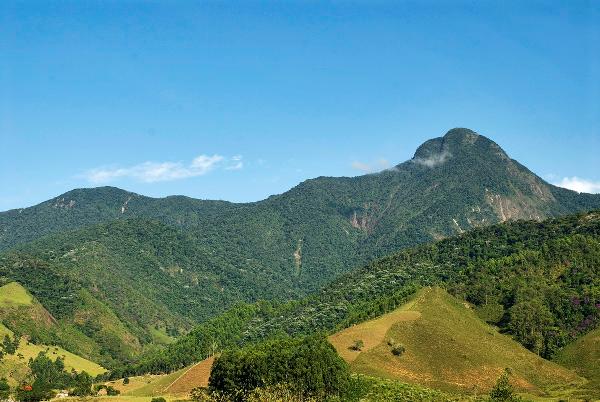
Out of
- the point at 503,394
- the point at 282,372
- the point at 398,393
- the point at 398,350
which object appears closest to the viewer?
the point at 503,394

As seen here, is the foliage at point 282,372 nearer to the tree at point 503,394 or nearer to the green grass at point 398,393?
the green grass at point 398,393

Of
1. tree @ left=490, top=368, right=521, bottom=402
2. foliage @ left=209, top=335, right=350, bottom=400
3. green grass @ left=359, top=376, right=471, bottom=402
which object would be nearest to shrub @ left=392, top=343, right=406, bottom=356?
green grass @ left=359, top=376, right=471, bottom=402

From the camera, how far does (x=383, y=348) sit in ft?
655

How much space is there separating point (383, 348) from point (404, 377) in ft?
58.1

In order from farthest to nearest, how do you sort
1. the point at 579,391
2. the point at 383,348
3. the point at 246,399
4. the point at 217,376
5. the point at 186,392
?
the point at 383,348, the point at 186,392, the point at 579,391, the point at 217,376, the point at 246,399

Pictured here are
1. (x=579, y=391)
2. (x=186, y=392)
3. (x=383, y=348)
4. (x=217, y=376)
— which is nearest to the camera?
(x=217, y=376)

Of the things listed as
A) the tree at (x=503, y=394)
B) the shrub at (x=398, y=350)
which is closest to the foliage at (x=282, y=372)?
the tree at (x=503, y=394)

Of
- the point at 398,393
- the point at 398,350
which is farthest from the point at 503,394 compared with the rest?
the point at 398,350

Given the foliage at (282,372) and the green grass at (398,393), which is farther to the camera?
the foliage at (282,372)

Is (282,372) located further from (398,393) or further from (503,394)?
(503,394)

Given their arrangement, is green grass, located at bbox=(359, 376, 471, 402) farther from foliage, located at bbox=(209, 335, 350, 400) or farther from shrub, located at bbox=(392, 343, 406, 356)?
shrub, located at bbox=(392, 343, 406, 356)

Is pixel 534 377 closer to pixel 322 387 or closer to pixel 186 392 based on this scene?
pixel 322 387

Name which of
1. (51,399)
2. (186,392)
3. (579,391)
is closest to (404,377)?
(579,391)

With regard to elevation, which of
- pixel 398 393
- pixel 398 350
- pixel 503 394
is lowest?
pixel 503 394
